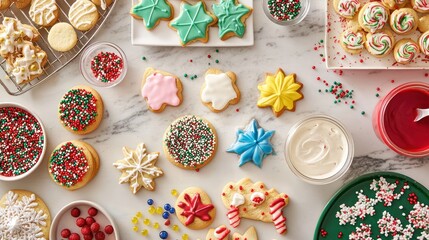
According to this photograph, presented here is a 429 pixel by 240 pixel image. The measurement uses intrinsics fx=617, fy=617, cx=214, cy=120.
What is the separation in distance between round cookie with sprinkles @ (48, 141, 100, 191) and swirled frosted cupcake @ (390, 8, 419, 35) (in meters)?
1.31

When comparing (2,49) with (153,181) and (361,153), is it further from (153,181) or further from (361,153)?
(361,153)

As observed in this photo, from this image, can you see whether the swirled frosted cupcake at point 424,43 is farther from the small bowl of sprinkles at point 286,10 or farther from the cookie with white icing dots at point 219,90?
the cookie with white icing dots at point 219,90

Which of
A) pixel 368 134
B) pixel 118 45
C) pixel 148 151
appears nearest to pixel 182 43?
pixel 118 45

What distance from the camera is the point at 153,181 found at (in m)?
2.53

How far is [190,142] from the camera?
2506 millimetres

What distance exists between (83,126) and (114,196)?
317 millimetres

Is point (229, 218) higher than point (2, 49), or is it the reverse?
point (2, 49)

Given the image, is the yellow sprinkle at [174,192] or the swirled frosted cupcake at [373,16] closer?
the swirled frosted cupcake at [373,16]

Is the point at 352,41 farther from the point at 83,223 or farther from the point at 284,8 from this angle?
the point at 83,223

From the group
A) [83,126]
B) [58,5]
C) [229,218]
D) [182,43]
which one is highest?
[58,5]

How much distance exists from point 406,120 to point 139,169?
108 cm

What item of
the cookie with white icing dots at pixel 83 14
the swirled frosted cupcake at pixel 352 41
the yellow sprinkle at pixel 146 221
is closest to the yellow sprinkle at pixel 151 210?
the yellow sprinkle at pixel 146 221

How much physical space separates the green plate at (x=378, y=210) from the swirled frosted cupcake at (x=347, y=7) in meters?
0.66

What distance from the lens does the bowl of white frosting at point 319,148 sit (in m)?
2.42
